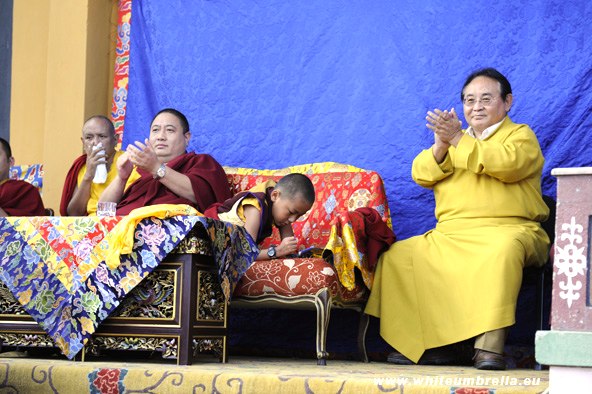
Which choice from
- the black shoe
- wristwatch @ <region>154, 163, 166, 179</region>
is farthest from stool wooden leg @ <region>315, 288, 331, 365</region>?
wristwatch @ <region>154, 163, 166, 179</region>

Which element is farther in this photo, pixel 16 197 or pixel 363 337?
pixel 16 197

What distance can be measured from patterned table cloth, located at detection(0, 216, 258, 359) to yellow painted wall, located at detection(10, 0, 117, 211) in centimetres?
182

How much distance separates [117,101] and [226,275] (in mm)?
2201

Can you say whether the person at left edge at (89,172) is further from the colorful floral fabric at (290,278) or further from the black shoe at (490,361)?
the black shoe at (490,361)

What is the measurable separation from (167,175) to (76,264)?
0.79m

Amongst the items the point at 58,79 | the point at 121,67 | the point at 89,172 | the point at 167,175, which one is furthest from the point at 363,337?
the point at 58,79

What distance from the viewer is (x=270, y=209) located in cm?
423

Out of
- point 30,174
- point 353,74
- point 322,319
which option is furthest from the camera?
point 30,174

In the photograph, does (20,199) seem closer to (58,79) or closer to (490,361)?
(58,79)

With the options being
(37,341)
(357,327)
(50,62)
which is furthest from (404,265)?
(50,62)

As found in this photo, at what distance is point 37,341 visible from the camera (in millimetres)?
3736

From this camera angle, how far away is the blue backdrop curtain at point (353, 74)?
4664 millimetres

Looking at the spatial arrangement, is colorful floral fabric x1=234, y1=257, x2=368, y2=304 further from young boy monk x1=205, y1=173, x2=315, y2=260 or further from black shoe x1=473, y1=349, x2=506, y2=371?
black shoe x1=473, y1=349, x2=506, y2=371

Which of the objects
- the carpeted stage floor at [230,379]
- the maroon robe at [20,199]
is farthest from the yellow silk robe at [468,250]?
the maroon robe at [20,199]
